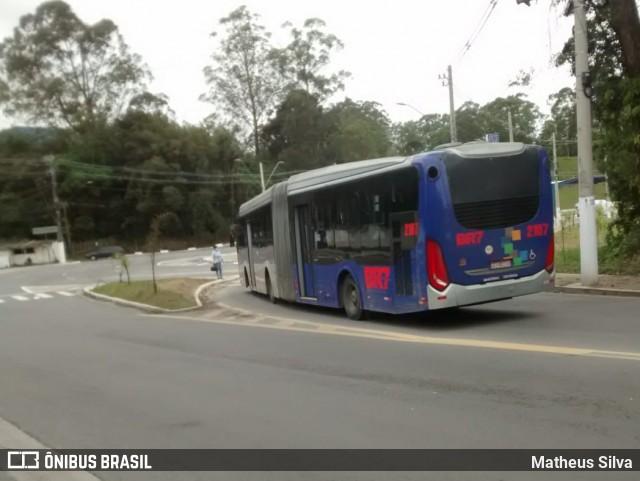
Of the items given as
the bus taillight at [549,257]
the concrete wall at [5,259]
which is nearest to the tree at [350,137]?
the concrete wall at [5,259]

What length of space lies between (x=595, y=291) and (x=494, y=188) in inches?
214

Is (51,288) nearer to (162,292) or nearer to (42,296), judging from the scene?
(42,296)

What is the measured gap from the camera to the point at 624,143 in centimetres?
1694

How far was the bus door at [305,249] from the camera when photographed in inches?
623

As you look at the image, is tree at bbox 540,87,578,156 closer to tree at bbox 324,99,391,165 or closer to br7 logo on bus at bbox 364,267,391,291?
br7 logo on bus at bbox 364,267,391,291

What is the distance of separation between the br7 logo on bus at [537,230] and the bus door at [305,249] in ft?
18.1

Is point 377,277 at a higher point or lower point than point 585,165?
lower

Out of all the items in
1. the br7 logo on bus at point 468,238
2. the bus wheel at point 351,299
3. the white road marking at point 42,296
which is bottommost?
the white road marking at point 42,296

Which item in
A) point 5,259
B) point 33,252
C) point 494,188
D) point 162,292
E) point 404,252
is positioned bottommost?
point 162,292

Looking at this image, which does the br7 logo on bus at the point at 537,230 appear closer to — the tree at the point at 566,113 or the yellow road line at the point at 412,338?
the yellow road line at the point at 412,338

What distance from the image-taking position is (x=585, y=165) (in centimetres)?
1576

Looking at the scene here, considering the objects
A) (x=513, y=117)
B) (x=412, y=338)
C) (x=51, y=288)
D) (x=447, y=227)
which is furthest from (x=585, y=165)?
(x=513, y=117)

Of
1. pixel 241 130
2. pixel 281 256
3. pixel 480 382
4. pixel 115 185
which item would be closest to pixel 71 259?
pixel 115 185

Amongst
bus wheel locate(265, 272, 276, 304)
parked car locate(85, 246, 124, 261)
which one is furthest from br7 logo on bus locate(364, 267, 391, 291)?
parked car locate(85, 246, 124, 261)
